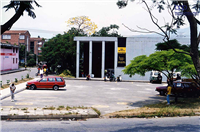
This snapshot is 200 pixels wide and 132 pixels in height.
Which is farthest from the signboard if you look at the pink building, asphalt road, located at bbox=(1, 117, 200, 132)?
asphalt road, located at bbox=(1, 117, 200, 132)

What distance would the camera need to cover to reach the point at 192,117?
13.5 metres

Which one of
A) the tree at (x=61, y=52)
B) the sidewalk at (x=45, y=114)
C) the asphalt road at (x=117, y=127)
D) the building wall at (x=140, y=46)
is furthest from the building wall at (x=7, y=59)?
the asphalt road at (x=117, y=127)

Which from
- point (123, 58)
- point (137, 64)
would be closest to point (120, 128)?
point (137, 64)

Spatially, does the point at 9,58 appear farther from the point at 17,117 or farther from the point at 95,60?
the point at 17,117

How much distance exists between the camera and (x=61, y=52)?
186ft

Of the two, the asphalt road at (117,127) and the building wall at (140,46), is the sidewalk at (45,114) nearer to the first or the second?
the asphalt road at (117,127)

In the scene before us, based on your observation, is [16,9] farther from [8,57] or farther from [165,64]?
[8,57]

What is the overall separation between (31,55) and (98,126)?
294 feet

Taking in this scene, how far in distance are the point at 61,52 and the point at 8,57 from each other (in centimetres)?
1326

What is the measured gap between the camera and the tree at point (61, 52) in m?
57.0

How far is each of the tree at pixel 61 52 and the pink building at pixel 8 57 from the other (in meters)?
7.77

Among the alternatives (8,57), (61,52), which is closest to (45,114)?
(61,52)

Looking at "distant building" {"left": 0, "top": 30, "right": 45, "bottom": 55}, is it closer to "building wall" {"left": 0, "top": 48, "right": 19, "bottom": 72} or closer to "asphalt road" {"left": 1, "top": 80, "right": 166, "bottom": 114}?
"building wall" {"left": 0, "top": 48, "right": 19, "bottom": 72}

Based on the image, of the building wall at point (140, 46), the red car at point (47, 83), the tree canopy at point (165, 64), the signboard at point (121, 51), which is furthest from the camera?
the building wall at point (140, 46)
